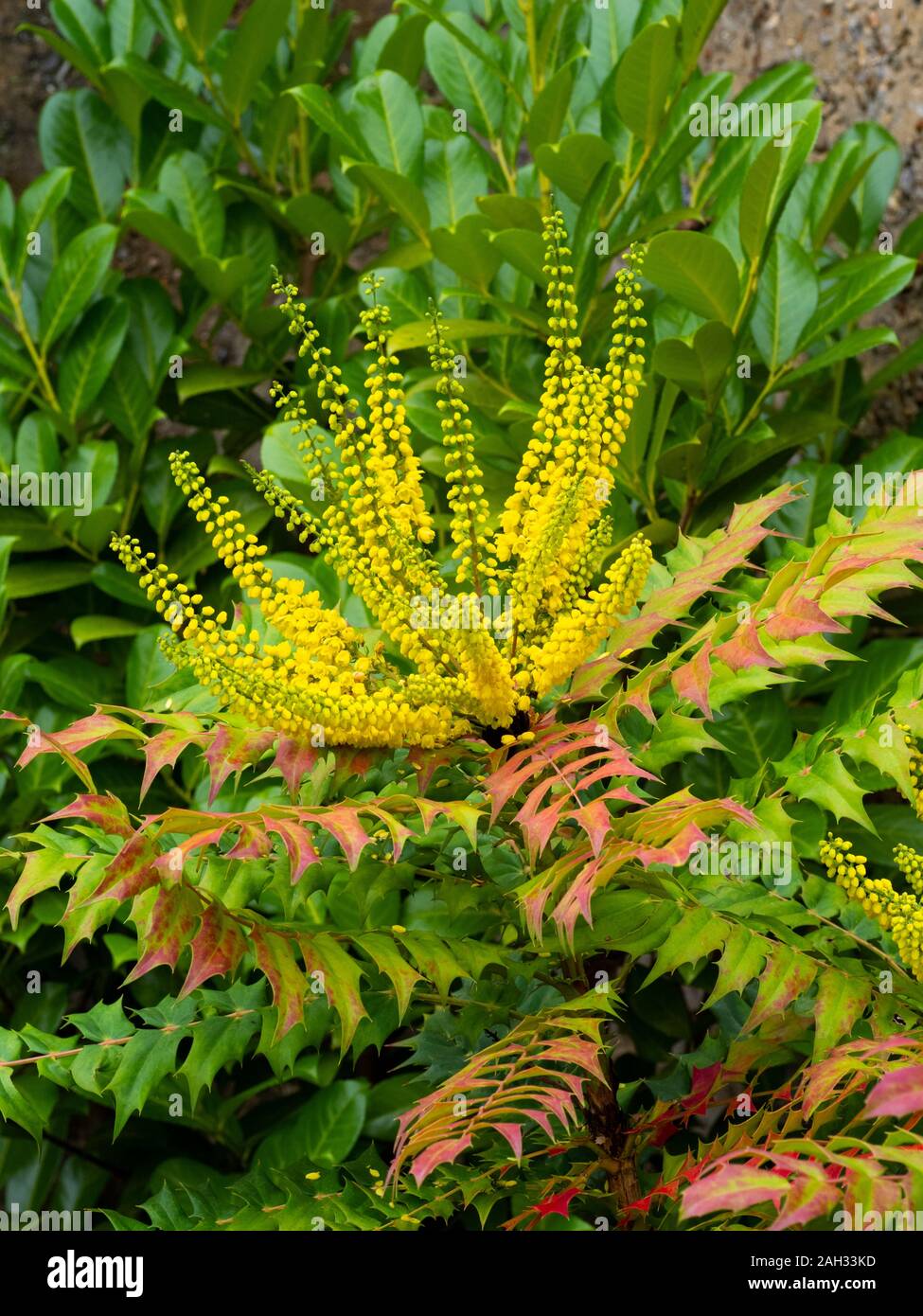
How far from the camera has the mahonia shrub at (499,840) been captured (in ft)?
3.75

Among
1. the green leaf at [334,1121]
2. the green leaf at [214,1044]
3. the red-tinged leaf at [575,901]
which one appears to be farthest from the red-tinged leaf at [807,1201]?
the green leaf at [334,1121]

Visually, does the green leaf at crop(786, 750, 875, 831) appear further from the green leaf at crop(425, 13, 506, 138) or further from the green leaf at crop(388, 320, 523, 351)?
the green leaf at crop(425, 13, 506, 138)

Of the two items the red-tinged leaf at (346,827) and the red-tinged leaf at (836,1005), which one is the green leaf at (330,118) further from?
the red-tinged leaf at (836,1005)

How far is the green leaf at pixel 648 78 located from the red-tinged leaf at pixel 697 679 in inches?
42.0

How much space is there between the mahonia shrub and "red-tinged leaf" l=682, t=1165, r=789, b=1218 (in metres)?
0.08

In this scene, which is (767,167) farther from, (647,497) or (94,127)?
(94,127)

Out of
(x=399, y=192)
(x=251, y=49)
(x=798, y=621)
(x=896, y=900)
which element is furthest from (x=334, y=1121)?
(x=251, y=49)

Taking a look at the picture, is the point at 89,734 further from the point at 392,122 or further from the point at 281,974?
the point at 392,122

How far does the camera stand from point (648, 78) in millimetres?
1938

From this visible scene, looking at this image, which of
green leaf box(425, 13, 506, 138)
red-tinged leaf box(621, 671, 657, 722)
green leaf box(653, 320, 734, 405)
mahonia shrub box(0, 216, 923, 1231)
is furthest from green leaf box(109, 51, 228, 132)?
red-tinged leaf box(621, 671, 657, 722)

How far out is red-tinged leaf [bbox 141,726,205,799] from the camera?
47.4 inches

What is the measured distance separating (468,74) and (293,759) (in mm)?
1504
